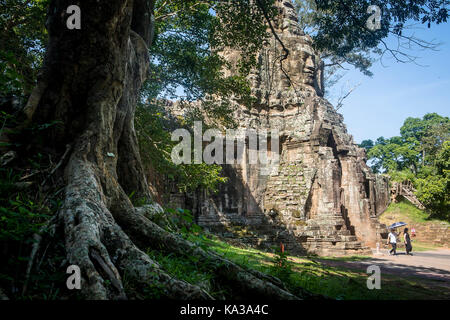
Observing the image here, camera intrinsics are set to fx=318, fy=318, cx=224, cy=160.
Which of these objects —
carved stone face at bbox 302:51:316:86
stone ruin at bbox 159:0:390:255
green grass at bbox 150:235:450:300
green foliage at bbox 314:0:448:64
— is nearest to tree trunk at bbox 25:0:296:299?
green grass at bbox 150:235:450:300

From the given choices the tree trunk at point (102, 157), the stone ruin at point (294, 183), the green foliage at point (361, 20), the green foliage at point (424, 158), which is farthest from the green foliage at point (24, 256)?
the green foliage at point (424, 158)

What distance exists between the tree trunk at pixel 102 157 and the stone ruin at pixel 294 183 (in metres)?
9.98

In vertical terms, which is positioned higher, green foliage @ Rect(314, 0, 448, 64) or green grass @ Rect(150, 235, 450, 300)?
green foliage @ Rect(314, 0, 448, 64)

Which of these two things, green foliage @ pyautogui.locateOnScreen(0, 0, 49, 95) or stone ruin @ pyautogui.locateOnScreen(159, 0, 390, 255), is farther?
stone ruin @ pyautogui.locateOnScreen(159, 0, 390, 255)

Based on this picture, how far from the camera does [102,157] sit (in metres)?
4.14

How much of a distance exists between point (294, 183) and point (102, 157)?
13.2 m

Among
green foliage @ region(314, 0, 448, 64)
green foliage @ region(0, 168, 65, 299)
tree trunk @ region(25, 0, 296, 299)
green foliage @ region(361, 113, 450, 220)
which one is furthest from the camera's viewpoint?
green foliage @ region(361, 113, 450, 220)

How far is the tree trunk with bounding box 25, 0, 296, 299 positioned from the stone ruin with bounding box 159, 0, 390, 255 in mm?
9979

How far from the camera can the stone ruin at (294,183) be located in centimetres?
1462

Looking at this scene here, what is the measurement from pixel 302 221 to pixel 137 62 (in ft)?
38.8

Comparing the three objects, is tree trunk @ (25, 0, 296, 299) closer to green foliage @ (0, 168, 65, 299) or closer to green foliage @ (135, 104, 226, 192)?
green foliage @ (0, 168, 65, 299)

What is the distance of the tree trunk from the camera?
2.62 meters

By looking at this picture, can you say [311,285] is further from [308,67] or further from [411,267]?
[308,67]
